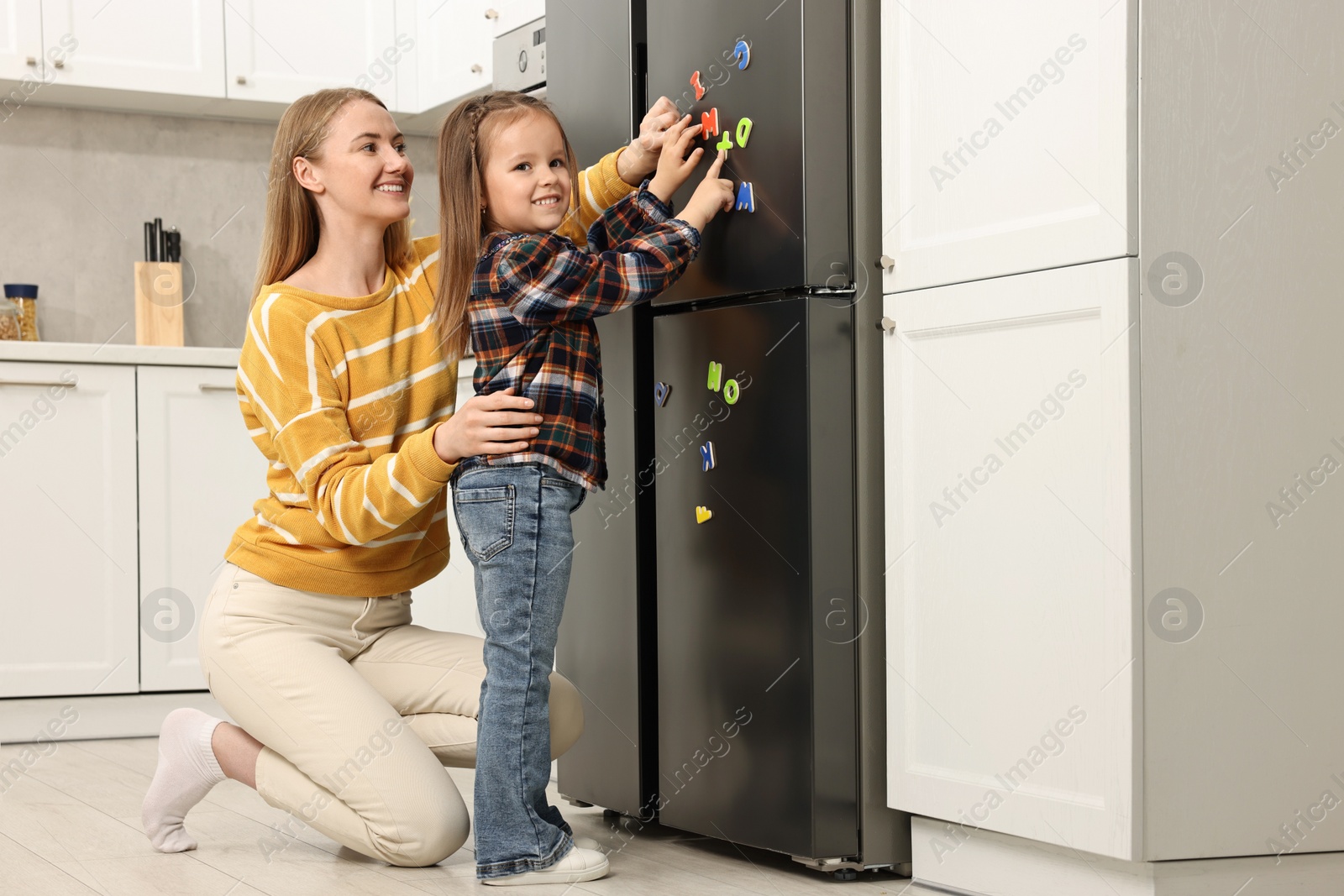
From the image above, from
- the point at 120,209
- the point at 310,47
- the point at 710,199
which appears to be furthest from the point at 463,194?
the point at 120,209

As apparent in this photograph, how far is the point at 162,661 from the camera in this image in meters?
3.19

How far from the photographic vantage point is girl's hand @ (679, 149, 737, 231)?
182 centimetres

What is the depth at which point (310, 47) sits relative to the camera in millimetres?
3514

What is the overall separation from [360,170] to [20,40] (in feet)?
5.94

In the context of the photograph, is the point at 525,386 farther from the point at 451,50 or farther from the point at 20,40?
the point at 20,40

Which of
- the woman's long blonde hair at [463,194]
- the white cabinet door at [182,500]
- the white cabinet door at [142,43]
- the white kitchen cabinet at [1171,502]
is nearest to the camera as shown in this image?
the white kitchen cabinet at [1171,502]

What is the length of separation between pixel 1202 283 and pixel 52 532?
2.53 metres

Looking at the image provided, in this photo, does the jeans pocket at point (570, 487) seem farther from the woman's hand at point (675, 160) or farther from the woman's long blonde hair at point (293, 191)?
the woman's long blonde hair at point (293, 191)

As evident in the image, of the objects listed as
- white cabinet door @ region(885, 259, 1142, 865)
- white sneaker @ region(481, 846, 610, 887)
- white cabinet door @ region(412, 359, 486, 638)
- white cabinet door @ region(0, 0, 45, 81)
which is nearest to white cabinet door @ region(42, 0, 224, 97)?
white cabinet door @ region(0, 0, 45, 81)

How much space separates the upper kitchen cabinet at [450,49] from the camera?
3.20 metres

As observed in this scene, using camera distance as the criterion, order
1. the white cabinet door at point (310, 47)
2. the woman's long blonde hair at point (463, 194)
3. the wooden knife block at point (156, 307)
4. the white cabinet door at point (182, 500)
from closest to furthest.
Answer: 1. the woman's long blonde hair at point (463, 194)
2. the white cabinet door at point (182, 500)
3. the white cabinet door at point (310, 47)
4. the wooden knife block at point (156, 307)

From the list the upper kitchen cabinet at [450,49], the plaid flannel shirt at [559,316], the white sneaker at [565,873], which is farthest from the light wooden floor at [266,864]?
the upper kitchen cabinet at [450,49]

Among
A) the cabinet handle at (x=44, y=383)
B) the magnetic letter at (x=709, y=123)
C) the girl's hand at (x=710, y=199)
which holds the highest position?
the magnetic letter at (x=709, y=123)

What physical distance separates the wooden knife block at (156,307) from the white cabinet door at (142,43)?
0.46m
